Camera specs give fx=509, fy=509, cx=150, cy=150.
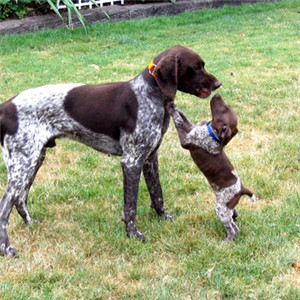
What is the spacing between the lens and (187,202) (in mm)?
4371

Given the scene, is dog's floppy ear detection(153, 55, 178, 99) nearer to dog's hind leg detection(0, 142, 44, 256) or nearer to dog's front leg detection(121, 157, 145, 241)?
dog's front leg detection(121, 157, 145, 241)

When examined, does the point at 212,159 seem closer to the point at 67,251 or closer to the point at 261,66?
the point at 67,251

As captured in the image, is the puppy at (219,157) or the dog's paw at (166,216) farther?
the dog's paw at (166,216)

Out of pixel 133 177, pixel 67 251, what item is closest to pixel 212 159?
pixel 133 177

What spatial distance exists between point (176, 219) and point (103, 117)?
104 cm

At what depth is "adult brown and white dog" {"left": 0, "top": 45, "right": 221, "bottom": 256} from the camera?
11.8 feet

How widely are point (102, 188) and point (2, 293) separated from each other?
5.46 ft

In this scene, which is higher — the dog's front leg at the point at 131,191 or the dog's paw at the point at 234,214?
the dog's front leg at the point at 131,191

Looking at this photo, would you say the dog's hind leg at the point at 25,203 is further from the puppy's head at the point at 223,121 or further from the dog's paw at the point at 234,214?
the dog's paw at the point at 234,214

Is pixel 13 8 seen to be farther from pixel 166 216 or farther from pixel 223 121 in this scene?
pixel 223 121

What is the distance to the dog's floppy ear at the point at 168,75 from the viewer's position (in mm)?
3484

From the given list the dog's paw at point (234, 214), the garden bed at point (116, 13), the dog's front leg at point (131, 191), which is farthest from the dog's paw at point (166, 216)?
the garden bed at point (116, 13)

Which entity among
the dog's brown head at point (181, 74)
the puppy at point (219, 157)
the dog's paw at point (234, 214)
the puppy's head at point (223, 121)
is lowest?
the dog's paw at point (234, 214)

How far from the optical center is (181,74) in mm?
3568
